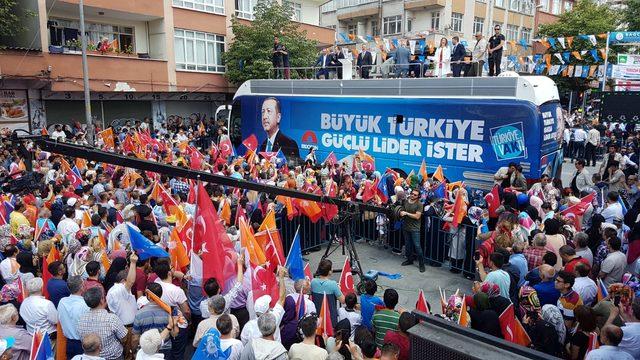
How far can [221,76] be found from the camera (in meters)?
25.8

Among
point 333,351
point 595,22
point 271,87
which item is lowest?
point 333,351

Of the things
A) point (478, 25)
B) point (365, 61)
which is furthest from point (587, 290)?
point (478, 25)

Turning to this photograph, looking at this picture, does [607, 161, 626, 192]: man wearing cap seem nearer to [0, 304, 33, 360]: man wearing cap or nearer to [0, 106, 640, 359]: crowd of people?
[0, 106, 640, 359]: crowd of people

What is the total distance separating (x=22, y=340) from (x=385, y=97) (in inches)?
441

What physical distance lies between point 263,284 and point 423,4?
33497 mm

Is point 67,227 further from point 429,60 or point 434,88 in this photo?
point 429,60

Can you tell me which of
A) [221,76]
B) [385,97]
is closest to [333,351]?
[385,97]

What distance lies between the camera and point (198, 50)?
24719 millimetres

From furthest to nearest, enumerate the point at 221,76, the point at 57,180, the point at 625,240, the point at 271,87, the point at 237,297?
the point at 221,76, the point at 271,87, the point at 57,180, the point at 625,240, the point at 237,297

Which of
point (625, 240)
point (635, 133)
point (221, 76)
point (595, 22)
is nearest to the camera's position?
point (625, 240)

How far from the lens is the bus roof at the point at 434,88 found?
11.1 meters

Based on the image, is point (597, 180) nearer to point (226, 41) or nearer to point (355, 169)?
point (355, 169)

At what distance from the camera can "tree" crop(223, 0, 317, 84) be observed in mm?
24094

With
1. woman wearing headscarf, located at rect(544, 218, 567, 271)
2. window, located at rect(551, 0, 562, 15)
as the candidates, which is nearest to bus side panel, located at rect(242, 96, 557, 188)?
woman wearing headscarf, located at rect(544, 218, 567, 271)
